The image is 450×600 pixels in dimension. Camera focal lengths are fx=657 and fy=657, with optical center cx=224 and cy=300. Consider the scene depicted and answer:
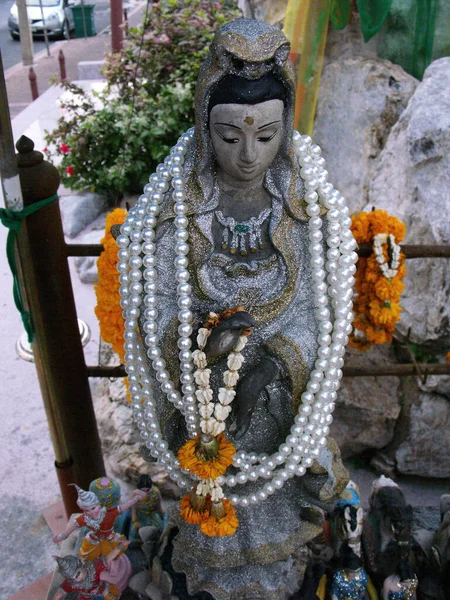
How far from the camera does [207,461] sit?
1678mm

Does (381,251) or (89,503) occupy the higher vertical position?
(381,251)

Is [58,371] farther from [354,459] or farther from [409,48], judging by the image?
[409,48]

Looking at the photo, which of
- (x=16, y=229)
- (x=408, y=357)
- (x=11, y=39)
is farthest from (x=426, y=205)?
(x=11, y=39)

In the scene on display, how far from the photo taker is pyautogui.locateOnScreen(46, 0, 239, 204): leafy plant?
554 centimetres

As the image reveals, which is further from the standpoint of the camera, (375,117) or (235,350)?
(375,117)

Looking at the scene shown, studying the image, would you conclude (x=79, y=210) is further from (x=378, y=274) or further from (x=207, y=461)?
(x=207, y=461)

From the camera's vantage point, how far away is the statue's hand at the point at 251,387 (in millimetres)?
1676

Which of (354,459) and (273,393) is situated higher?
(273,393)

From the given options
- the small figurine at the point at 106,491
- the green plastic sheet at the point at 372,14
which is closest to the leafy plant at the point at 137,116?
the green plastic sheet at the point at 372,14

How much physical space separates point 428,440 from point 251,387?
1.75 meters

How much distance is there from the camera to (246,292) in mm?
1736

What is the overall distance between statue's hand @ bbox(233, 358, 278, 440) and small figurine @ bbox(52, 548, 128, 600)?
A: 755 mm

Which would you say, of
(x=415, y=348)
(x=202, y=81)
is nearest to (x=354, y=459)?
(x=415, y=348)

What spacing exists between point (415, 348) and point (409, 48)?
6.43 feet
